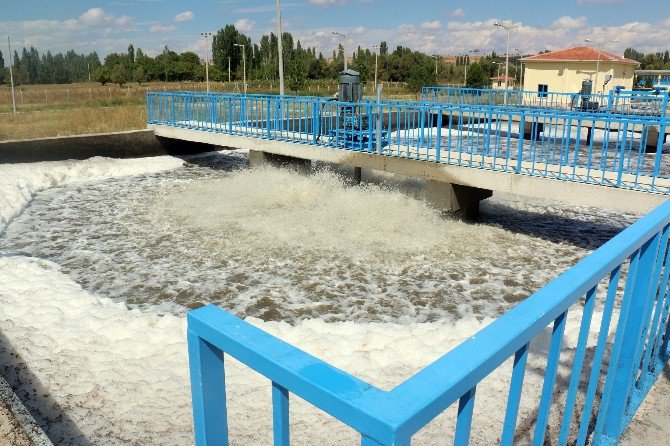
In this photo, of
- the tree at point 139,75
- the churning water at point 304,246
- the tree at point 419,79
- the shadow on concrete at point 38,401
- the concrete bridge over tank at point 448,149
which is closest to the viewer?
the shadow on concrete at point 38,401

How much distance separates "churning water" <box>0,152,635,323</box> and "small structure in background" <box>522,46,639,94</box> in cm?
2922

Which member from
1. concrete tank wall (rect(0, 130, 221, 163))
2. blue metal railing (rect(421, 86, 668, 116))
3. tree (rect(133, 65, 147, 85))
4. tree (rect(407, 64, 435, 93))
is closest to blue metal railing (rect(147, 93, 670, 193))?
concrete tank wall (rect(0, 130, 221, 163))

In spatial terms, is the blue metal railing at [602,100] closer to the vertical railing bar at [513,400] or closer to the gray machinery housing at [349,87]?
the gray machinery housing at [349,87]

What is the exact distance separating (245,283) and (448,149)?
14.7 feet

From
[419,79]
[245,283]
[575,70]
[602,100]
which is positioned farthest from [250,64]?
[245,283]

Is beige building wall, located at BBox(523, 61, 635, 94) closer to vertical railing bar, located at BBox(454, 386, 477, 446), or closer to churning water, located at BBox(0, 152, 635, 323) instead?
churning water, located at BBox(0, 152, 635, 323)

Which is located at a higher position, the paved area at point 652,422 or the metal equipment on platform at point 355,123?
the metal equipment on platform at point 355,123

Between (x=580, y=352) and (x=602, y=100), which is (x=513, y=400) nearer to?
(x=580, y=352)

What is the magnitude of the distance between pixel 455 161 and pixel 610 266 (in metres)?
8.59

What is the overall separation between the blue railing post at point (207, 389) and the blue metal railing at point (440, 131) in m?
7.10

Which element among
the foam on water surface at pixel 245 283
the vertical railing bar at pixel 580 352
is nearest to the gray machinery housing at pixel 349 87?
the foam on water surface at pixel 245 283

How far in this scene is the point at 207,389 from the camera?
129 centimetres

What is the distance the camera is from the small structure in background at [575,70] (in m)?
37.2

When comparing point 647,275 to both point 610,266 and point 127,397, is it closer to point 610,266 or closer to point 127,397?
point 610,266
